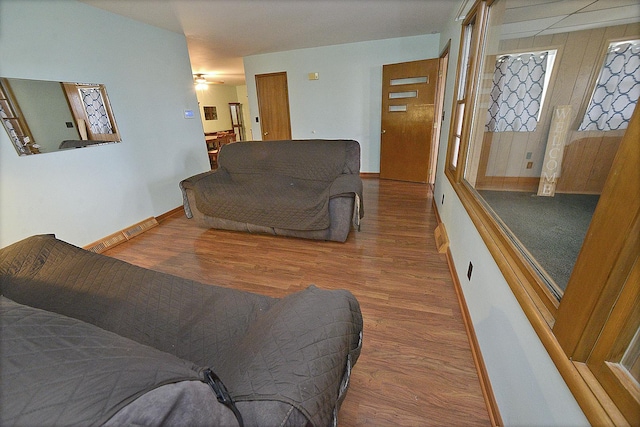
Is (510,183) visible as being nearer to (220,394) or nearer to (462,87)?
(462,87)

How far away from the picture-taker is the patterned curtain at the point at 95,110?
8.36ft

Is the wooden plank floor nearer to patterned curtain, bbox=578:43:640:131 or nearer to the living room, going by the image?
the living room

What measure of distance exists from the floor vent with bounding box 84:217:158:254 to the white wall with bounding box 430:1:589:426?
3.32 m

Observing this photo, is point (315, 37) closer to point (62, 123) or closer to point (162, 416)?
point (62, 123)

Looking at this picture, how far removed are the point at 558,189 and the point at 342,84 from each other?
357cm

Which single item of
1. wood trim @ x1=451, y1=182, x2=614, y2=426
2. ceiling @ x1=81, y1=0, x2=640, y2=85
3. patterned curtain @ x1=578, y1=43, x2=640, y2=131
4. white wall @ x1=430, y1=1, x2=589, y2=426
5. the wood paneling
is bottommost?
white wall @ x1=430, y1=1, x2=589, y2=426

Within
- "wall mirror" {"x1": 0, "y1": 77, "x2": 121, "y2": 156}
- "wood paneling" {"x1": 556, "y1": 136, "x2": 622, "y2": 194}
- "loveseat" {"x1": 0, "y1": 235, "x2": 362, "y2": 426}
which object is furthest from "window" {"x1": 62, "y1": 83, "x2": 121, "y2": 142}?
"wood paneling" {"x1": 556, "y1": 136, "x2": 622, "y2": 194}

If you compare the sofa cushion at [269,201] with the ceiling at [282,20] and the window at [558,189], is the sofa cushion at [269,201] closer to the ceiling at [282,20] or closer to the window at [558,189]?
the window at [558,189]

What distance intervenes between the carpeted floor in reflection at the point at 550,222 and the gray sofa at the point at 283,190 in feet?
3.86

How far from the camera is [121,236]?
2857 mm

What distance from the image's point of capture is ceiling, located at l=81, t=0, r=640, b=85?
6.88 ft

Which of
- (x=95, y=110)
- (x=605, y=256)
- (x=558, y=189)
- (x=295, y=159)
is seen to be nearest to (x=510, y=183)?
(x=558, y=189)

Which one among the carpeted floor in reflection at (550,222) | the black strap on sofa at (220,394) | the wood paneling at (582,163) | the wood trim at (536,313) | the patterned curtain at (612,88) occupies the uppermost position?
the patterned curtain at (612,88)

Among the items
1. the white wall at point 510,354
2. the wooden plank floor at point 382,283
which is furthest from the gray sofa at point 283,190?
the white wall at point 510,354
